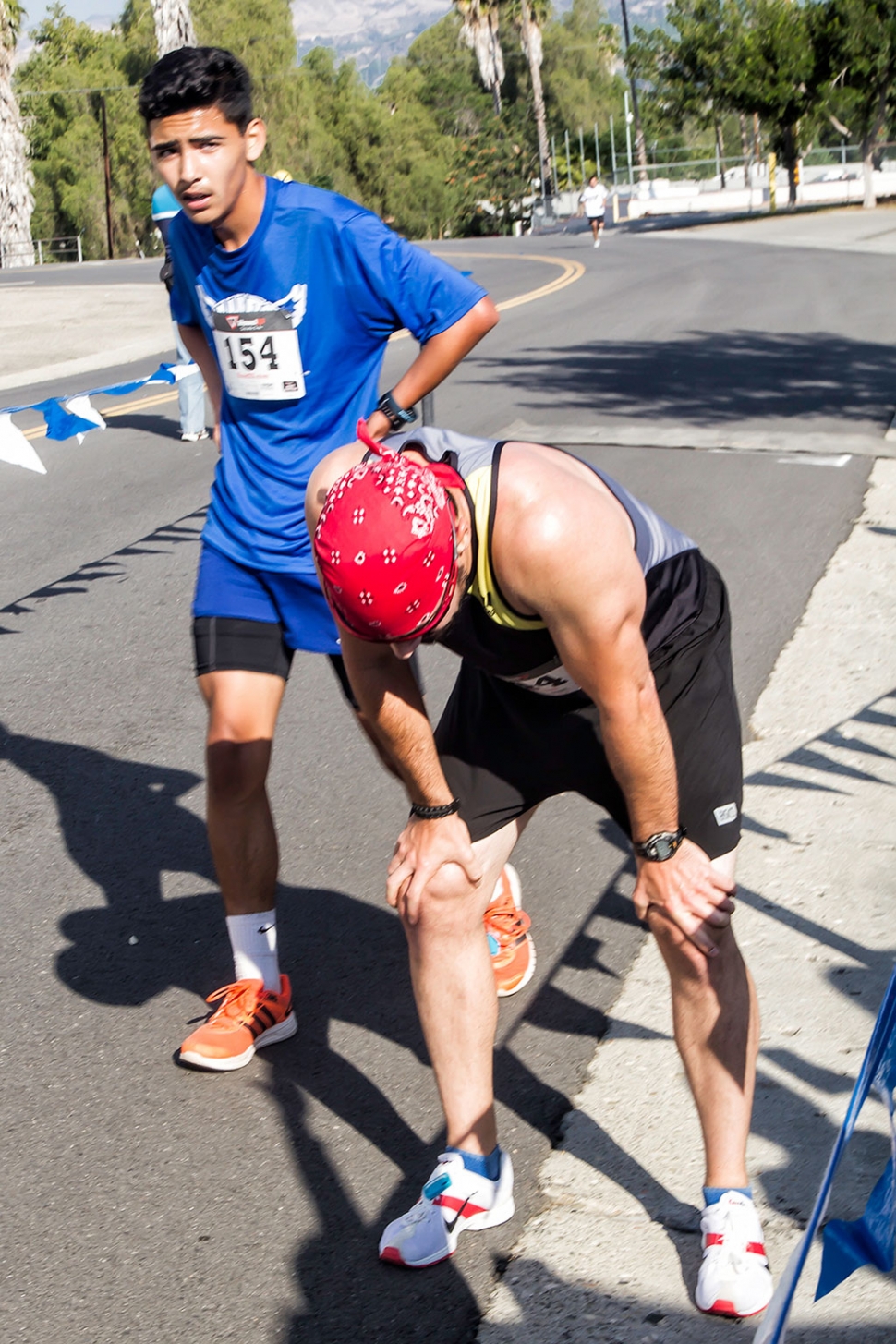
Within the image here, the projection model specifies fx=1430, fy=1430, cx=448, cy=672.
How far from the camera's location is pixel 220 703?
3.39 m

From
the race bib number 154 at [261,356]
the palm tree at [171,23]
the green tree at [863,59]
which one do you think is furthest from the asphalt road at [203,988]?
the green tree at [863,59]

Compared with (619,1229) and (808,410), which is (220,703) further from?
(808,410)

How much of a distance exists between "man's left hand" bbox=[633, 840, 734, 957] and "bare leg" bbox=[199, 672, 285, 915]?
1.19m

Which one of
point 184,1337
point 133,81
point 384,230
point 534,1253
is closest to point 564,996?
point 534,1253

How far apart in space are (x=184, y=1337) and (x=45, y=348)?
1921cm

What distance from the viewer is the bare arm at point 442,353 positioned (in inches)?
143

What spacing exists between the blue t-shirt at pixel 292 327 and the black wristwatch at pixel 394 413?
0.23 feet

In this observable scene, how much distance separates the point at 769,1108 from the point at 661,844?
93 centimetres

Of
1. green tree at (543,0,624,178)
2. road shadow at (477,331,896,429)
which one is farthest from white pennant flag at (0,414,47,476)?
green tree at (543,0,624,178)

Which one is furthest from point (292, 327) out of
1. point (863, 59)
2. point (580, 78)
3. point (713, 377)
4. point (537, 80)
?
point (580, 78)

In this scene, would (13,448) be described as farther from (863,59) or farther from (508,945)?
(863,59)

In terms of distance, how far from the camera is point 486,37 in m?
77.1

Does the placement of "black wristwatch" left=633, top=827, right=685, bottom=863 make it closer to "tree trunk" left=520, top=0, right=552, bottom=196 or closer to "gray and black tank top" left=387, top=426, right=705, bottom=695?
"gray and black tank top" left=387, top=426, right=705, bottom=695

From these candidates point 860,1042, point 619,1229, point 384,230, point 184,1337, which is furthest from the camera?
point 384,230
